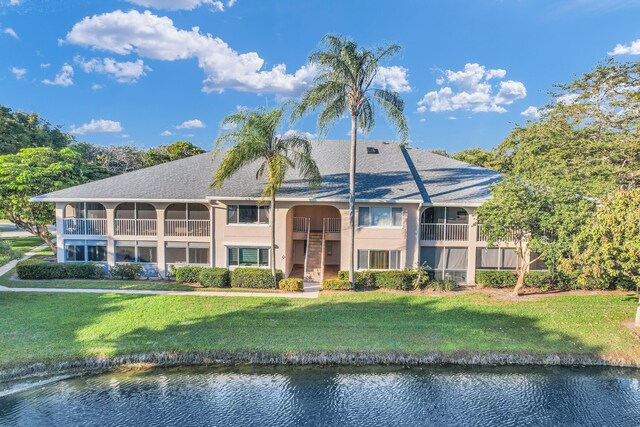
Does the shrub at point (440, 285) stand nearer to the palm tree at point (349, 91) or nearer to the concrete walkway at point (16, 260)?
the palm tree at point (349, 91)

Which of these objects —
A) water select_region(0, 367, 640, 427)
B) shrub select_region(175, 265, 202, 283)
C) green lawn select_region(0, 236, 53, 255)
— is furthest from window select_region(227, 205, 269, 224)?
green lawn select_region(0, 236, 53, 255)

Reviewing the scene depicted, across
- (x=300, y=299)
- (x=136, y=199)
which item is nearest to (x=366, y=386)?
(x=300, y=299)

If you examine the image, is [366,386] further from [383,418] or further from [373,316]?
[373,316]

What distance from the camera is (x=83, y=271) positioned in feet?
66.8

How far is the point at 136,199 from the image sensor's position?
20688 mm

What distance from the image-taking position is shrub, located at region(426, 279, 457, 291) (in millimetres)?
18938

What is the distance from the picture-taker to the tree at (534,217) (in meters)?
15.8

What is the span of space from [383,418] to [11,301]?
1794 cm

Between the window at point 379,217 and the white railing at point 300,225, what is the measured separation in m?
4.48

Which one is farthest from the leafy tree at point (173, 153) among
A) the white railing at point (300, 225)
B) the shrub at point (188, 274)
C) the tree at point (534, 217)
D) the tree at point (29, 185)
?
the tree at point (534, 217)

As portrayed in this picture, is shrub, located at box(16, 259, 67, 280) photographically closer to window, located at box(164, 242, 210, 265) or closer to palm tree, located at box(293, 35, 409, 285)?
window, located at box(164, 242, 210, 265)

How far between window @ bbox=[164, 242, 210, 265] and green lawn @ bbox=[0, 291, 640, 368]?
433 centimetres

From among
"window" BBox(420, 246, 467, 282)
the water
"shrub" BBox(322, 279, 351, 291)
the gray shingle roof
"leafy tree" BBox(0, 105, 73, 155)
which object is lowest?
the water

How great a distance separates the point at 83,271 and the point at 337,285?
48.9 ft
